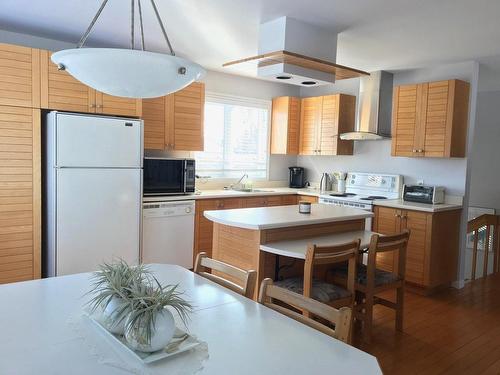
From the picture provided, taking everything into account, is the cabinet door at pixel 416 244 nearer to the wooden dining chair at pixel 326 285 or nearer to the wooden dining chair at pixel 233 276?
the wooden dining chair at pixel 326 285

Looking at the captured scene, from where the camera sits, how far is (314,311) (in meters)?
1.51

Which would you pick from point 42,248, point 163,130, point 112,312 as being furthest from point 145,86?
point 163,130

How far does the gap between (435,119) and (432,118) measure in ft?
0.12

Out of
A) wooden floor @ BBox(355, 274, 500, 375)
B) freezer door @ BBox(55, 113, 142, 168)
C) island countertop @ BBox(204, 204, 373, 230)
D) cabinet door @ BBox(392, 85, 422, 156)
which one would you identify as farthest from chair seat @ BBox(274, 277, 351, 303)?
cabinet door @ BBox(392, 85, 422, 156)

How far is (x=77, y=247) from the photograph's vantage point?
3553 millimetres

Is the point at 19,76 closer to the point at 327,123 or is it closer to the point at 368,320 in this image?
the point at 368,320

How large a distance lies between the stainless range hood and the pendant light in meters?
3.73

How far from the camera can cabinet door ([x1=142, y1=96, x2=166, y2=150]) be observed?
4.30 m

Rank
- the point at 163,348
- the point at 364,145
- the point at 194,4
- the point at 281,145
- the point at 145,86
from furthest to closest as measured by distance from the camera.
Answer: the point at 281,145 → the point at 364,145 → the point at 194,4 → the point at 145,86 → the point at 163,348

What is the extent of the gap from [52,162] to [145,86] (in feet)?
7.46

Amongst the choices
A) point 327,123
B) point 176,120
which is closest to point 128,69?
point 176,120

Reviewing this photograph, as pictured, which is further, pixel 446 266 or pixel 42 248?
pixel 446 266

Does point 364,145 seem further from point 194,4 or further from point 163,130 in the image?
point 194,4

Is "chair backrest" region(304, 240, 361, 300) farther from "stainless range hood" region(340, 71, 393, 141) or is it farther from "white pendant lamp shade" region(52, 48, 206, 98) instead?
"stainless range hood" region(340, 71, 393, 141)
